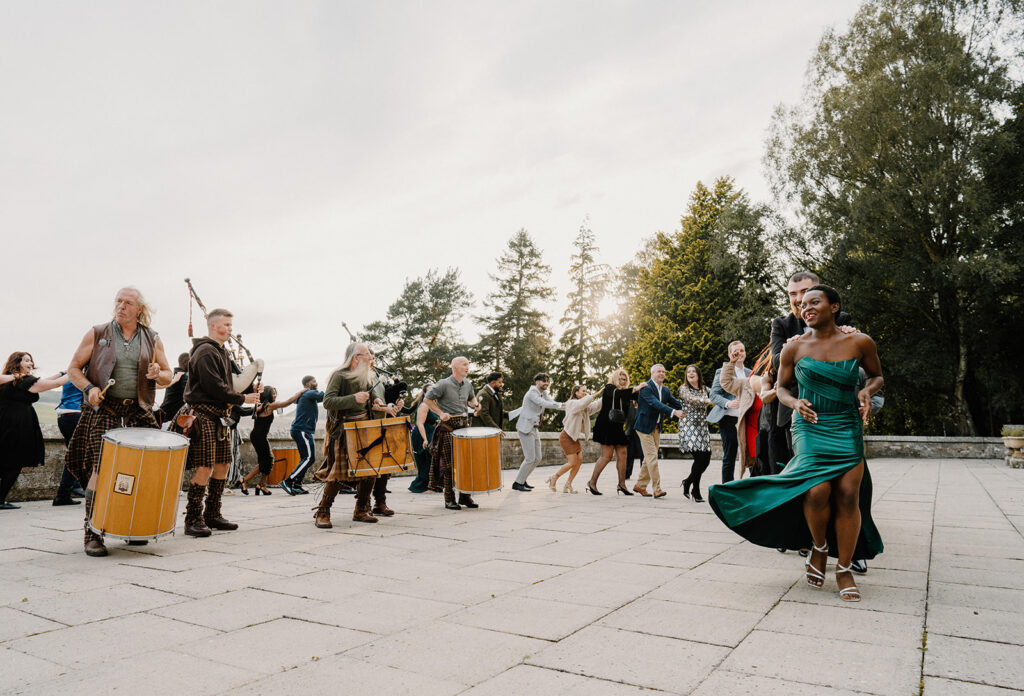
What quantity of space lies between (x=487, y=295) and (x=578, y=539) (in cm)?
4365

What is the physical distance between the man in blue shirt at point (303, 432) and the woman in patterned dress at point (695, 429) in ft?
17.8

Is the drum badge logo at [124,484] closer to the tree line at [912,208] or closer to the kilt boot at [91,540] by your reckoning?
the kilt boot at [91,540]

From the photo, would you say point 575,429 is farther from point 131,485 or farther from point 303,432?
point 131,485

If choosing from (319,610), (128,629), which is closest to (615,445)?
(319,610)

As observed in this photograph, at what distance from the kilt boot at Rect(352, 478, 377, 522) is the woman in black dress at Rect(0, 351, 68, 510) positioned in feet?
13.0

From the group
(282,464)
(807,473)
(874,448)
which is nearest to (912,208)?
(874,448)

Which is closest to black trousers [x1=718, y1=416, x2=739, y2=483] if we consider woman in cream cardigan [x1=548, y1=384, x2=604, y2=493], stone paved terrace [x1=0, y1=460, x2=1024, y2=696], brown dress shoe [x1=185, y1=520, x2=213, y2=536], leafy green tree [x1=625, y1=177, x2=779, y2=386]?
stone paved terrace [x1=0, y1=460, x2=1024, y2=696]

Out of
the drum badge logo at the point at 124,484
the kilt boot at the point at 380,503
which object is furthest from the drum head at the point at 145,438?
the kilt boot at the point at 380,503

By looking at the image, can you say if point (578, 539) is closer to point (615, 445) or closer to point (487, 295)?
point (615, 445)

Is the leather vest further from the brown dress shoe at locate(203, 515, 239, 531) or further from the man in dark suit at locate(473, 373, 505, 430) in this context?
the man in dark suit at locate(473, 373, 505, 430)

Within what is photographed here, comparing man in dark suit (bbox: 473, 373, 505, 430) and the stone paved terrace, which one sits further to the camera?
man in dark suit (bbox: 473, 373, 505, 430)

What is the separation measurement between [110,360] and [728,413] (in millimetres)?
6582

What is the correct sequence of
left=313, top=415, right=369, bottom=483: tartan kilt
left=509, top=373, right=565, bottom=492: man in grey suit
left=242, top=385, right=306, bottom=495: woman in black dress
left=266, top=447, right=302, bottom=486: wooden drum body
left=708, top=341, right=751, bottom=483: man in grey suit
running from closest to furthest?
left=313, top=415, right=369, bottom=483: tartan kilt
left=708, top=341, right=751, bottom=483: man in grey suit
left=242, top=385, right=306, bottom=495: woman in black dress
left=509, top=373, right=565, bottom=492: man in grey suit
left=266, top=447, right=302, bottom=486: wooden drum body

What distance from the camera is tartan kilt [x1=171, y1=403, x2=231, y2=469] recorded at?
6.11m
